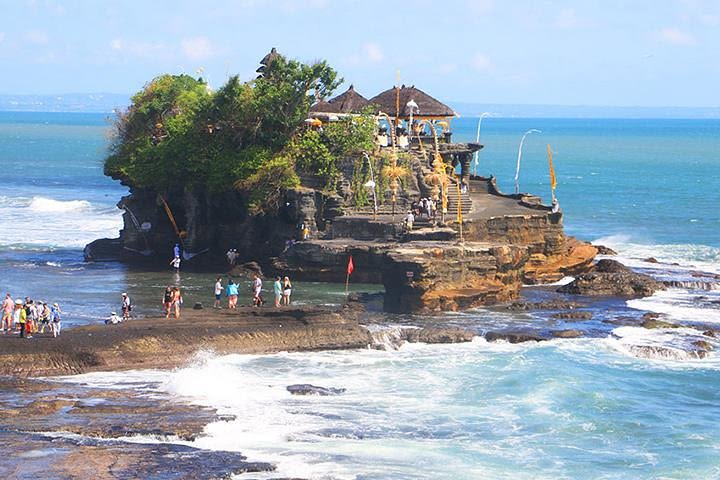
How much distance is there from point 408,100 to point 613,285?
12.8 metres

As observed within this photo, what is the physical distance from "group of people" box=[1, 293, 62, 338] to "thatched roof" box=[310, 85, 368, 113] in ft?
72.6

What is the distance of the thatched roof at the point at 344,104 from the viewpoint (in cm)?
5347

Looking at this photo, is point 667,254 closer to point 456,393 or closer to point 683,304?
point 683,304

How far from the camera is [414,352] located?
35.2 meters

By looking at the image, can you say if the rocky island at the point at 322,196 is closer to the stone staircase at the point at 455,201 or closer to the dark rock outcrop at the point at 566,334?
the stone staircase at the point at 455,201

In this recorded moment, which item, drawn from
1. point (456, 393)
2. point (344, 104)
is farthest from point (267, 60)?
point (456, 393)

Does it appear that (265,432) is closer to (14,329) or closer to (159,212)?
(14,329)

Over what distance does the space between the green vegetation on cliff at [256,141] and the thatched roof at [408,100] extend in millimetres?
2801

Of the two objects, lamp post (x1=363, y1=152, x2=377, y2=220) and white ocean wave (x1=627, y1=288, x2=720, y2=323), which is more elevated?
lamp post (x1=363, y1=152, x2=377, y2=220)

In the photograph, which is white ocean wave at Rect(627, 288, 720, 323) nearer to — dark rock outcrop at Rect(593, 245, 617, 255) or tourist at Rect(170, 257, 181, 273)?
dark rock outcrop at Rect(593, 245, 617, 255)

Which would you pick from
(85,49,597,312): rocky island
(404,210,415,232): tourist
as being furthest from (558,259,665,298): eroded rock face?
(404,210,415,232): tourist

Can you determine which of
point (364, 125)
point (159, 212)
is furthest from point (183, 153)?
point (364, 125)

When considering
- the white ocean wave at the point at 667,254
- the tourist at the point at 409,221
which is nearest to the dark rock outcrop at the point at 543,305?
the tourist at the point at 409,221

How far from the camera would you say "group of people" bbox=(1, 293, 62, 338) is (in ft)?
106
